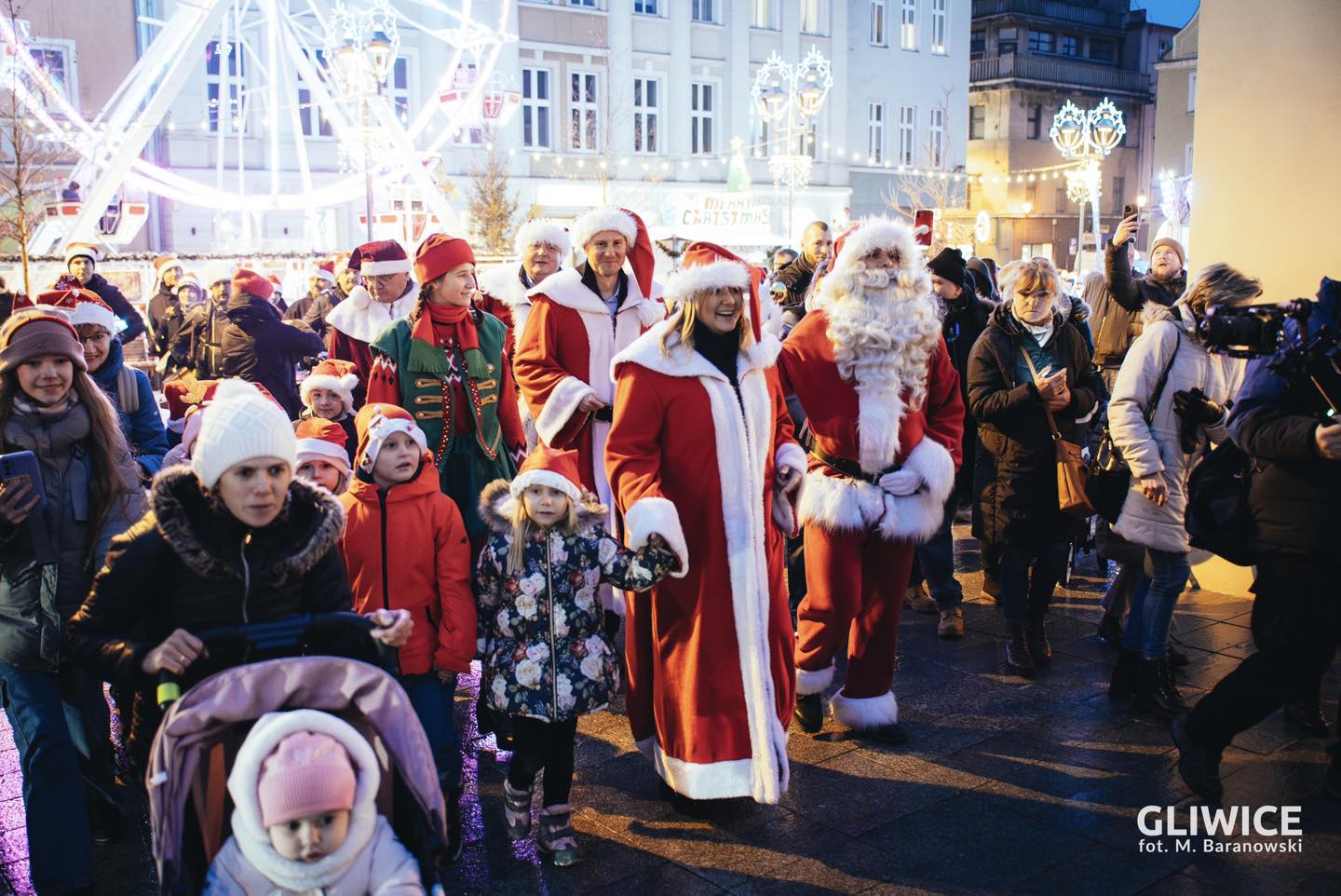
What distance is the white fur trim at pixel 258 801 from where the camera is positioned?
278cm

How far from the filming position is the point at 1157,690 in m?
5.39

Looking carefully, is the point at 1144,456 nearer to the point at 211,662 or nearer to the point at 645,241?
the point at 645,241

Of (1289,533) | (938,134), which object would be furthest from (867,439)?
(938,134)

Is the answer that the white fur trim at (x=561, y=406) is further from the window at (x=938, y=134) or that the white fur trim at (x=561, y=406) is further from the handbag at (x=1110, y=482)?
the window at (x=938, y=134)

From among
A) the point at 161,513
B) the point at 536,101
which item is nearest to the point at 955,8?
the point at 536,101

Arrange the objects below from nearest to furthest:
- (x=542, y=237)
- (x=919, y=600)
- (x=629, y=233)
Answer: (x=629, y=233) < (x=919, y=600) < (x=542, y=237)

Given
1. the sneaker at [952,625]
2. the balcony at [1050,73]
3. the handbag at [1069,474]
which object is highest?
the balcony at [1050,73]

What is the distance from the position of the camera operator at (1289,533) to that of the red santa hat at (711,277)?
5.80ft

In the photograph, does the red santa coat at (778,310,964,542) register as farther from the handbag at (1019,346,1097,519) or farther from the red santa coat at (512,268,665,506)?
the red santa coat at (512,268,665,506)

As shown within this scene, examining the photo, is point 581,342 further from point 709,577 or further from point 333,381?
point 709,577

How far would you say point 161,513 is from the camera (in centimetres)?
317

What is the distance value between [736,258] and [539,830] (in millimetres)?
2164

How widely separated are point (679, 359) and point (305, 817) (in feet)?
7.31

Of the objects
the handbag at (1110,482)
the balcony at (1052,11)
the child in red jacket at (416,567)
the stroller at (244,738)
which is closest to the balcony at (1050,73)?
the balcony at (1052,11)
